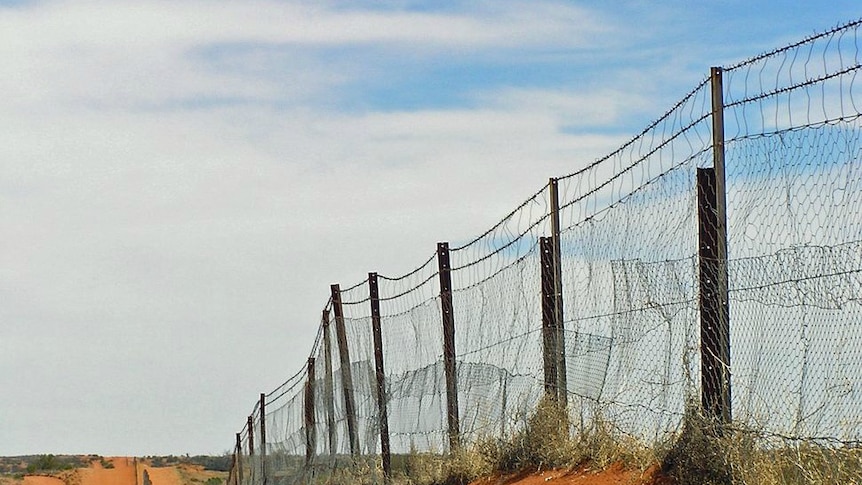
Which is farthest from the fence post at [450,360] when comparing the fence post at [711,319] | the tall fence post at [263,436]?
the tall fence post at [263,436]

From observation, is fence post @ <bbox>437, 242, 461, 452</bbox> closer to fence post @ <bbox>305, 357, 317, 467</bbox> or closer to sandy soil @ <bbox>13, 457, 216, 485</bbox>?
fence post @ <bbox>305, 357, 317, 467</bbox>

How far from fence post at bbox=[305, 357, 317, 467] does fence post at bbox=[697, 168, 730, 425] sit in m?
11.6

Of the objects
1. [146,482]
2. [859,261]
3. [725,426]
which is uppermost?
[859,261]

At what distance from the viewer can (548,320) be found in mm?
12195

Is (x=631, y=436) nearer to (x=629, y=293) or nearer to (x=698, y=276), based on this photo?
(x=629, y=293)

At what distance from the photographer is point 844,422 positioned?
711 cm

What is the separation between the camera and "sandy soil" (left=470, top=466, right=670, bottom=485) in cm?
964

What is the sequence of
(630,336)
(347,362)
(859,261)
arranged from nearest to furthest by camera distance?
(859,261)
(630,336)
(347,362)

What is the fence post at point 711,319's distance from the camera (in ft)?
27.8

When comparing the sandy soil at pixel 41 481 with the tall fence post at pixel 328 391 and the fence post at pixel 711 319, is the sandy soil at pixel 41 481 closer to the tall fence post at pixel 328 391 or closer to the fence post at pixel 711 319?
the tall fence post at pixel 328 391

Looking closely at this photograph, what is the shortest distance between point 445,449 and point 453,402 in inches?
23.4

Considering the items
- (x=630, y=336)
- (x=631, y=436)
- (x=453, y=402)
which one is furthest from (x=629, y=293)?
(x=453, y=402)

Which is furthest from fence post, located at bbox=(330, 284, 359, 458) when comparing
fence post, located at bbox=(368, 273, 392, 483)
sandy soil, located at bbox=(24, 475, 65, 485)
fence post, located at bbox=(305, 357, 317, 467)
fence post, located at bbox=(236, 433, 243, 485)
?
sandy soil, located at bbox=(24, 475, 65, 485)

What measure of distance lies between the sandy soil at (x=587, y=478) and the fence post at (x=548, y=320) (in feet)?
2.34
